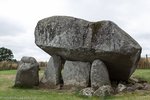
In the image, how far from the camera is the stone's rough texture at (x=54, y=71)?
82.4 feet

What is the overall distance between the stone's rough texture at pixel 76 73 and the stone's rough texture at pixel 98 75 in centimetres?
87

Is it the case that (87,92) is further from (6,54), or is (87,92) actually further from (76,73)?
(6,54)

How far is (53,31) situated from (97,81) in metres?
4.04

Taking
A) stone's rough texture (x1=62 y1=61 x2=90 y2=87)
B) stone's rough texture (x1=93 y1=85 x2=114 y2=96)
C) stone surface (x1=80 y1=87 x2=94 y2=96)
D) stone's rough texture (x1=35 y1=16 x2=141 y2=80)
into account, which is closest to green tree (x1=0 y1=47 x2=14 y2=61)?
stone's rough texture (x1=35 y1=16 x2=141 y2=80)

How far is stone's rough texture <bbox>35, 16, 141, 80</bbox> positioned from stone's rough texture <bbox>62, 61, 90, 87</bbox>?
1.26 feet

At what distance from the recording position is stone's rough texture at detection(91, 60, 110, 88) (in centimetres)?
2317

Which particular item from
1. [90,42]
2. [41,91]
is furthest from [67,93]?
[90,42]

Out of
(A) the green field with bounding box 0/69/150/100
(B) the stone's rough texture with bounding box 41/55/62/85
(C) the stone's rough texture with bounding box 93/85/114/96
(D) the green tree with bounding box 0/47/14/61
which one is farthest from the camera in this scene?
(D) the green tree with bounding box 0/47/14/61

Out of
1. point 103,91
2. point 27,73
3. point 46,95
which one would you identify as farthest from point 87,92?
point 27,73

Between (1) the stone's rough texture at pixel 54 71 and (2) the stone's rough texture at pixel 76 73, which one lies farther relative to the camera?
(1) the stone's rough texture at pixel 54 71

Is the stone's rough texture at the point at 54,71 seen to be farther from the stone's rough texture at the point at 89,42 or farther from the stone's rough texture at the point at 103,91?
the stone's rough texture at the point at 103,91

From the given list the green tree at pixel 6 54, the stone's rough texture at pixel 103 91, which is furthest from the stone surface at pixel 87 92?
the green tree at pixel 6 54

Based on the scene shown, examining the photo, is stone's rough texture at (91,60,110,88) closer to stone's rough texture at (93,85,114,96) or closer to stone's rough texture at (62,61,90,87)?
stone's rough texture at (62,61,90,87)

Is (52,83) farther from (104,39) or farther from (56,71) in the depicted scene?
(104,39)
